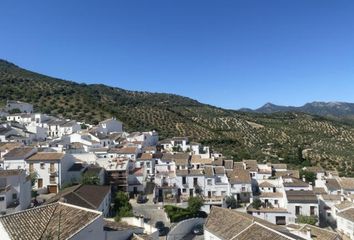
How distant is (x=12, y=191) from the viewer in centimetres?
3084

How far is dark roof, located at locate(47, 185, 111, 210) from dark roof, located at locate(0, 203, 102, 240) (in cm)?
901

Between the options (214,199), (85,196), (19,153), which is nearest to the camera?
(85,196)

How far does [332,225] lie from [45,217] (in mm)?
35945

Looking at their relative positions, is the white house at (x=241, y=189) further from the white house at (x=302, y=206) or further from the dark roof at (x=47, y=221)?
the dark roof at (x=47, y=221)

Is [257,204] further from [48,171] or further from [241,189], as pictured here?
[48,171]

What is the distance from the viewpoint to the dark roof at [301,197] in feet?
136

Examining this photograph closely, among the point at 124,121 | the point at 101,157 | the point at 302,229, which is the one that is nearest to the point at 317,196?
the point at 302,229

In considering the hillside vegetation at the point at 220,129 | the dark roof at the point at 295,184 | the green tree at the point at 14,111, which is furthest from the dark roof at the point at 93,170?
the green tree at the point at 14,111

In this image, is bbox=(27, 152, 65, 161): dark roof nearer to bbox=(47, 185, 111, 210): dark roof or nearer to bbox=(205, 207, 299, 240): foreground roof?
bbox=(47, 185, 111, 210): dark roof

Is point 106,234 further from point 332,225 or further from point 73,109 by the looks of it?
point 73,109

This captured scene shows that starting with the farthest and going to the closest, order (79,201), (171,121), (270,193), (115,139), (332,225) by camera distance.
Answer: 1. (171,121)
2. (115,139)
3. (270,193)
4. (332,225)
5. (79,201)

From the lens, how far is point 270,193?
46125 millimetres

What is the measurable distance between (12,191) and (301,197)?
31180mm

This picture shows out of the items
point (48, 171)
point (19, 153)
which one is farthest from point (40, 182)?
point (19, 153)
